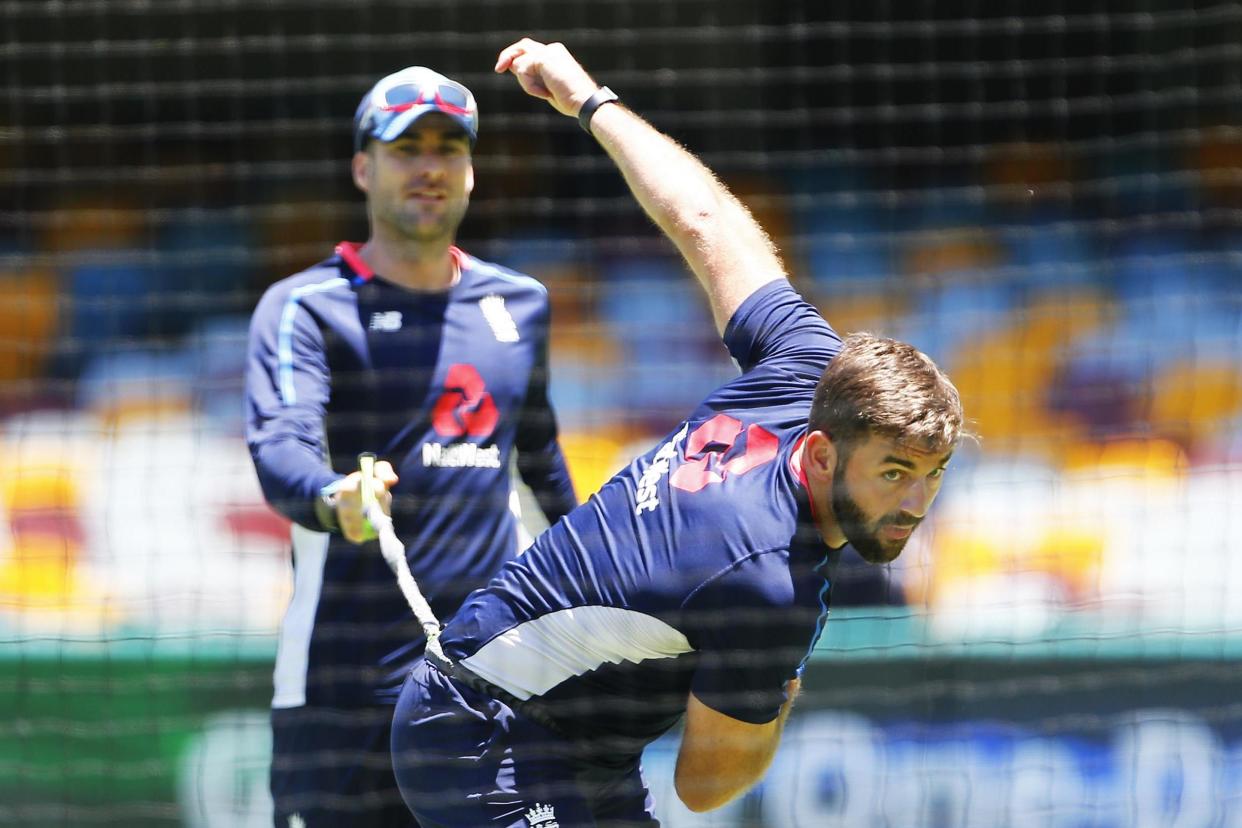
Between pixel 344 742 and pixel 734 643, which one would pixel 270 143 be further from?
pixel 734 643

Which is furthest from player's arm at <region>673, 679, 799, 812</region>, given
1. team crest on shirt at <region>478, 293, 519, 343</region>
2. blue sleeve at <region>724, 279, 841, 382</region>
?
team crest on shirt at <region>478, 293, 519, 343</region>

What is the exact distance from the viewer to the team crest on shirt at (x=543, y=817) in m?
2.36

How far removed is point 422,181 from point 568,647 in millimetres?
1123

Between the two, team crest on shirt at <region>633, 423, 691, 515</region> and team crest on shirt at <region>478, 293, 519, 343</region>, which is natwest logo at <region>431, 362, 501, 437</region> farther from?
team crest on shirt at <region>633, 423, 691, 515</region>

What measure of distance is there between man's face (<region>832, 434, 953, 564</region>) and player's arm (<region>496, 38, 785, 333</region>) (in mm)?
492

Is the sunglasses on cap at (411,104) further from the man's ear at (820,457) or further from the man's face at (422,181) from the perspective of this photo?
the man's ear at (820,457)

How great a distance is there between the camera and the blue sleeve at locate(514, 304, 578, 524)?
321cm

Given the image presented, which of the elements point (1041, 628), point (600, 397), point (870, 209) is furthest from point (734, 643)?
point (870, 209)

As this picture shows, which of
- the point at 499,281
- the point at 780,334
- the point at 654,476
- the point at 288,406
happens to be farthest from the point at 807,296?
the point at 654,476

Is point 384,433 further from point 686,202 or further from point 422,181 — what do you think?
point 686,202

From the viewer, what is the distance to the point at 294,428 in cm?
288

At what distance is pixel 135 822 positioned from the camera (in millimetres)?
4535

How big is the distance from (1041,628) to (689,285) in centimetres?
185

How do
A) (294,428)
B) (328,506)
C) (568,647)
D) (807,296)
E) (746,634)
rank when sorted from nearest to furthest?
1. (746,634)
2. (568,647)
3. (328,506)
4. (294,428)
5. (807,296)
